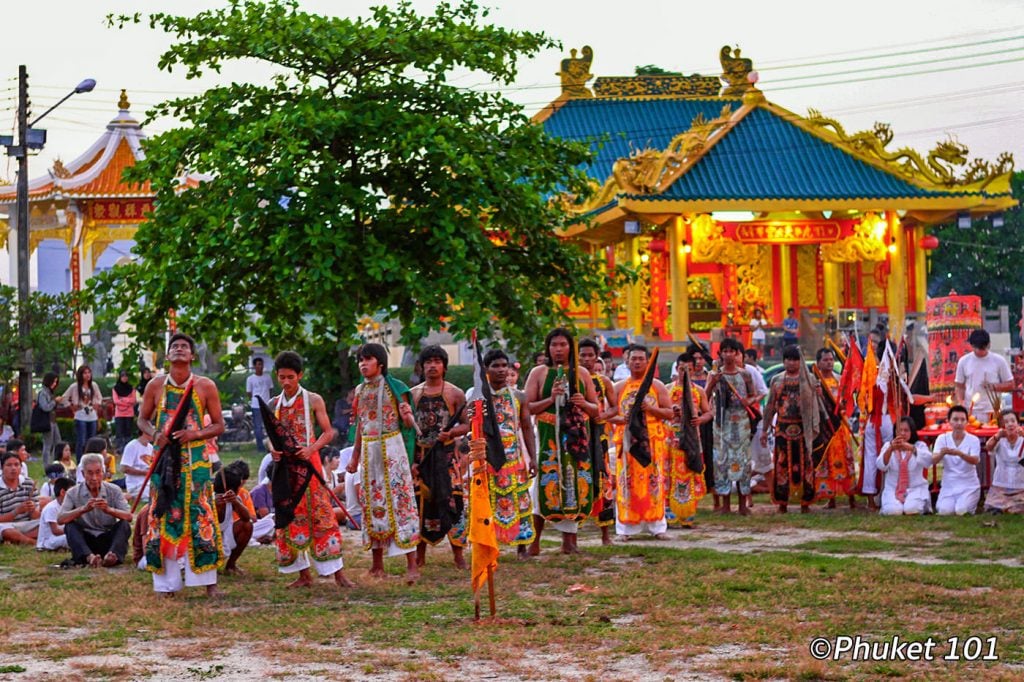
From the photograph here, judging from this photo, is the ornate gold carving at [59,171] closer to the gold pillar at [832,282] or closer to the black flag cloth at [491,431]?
the gold pillar at [832,282]

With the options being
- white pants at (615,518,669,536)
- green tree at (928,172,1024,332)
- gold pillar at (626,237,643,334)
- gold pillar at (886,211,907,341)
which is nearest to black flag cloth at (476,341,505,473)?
white pants at (615,518,669,536)

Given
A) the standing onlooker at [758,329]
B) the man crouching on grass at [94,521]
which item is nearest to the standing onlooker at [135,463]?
the man crouching on grass at [94,521]

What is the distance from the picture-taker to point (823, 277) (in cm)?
3291

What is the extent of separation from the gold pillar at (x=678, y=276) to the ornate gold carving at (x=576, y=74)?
292 inches

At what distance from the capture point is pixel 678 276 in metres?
29.6

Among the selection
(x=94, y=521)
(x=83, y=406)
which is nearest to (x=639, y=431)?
(x=94, y=521)

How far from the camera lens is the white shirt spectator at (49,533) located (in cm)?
1298

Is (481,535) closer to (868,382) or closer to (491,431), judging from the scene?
(491,431)

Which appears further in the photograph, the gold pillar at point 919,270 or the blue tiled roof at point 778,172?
the gold pillar at point 919,270

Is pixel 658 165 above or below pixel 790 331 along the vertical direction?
above

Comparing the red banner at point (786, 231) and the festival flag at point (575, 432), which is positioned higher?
the red banner at point (786, 231)

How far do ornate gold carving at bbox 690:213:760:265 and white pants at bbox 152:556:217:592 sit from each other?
2108 centimetres

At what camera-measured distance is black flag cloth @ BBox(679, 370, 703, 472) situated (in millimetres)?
13945

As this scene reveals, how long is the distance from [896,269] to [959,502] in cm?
1715
